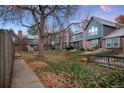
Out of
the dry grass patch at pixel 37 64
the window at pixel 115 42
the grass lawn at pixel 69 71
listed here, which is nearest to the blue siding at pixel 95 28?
the window at pixel 115 42

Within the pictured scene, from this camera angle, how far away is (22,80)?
122 inches

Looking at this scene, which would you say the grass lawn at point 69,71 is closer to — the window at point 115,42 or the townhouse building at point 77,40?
the townhouse building at point 77,40

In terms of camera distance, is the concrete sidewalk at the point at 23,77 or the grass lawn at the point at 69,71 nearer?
the concrete sidewalk at the point at 23,77

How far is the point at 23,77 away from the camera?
10.4ft

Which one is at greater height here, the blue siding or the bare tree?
the bare tree

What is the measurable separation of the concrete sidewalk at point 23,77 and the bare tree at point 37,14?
1.18 feet

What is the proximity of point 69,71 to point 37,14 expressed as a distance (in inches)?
45.7

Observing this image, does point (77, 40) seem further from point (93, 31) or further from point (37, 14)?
point (37, 14)

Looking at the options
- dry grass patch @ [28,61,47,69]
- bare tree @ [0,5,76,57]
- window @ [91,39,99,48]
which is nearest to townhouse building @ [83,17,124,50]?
window @ [91,39,99,48]

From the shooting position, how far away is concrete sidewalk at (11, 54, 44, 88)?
2.94 metres

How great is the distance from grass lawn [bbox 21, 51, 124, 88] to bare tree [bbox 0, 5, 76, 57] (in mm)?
207

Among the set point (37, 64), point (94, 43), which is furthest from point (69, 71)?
point (94, 43)

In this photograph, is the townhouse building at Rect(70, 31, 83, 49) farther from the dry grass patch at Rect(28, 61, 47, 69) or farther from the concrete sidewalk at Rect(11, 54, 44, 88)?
the concrete sidewalk at Rect(11, 54, 44, 88)

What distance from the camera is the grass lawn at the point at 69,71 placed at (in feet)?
10.1
